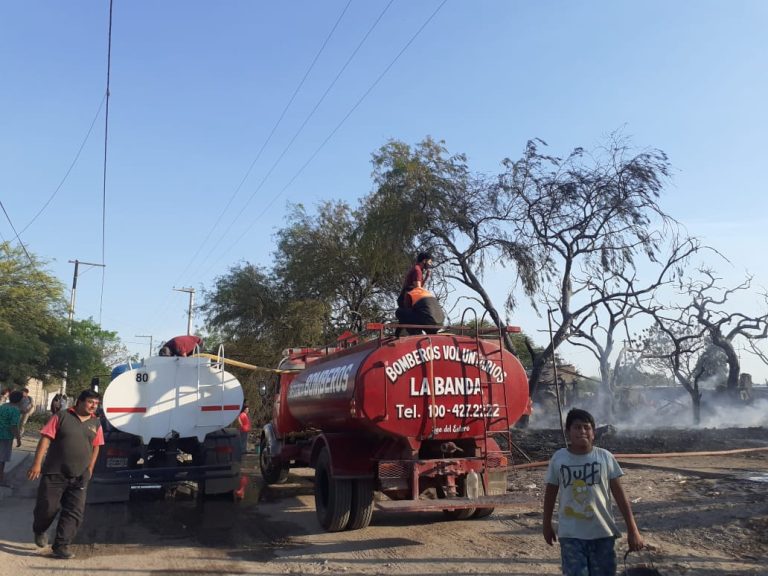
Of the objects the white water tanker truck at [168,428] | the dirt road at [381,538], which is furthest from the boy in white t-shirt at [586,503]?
the white water tanker truck at [168,428]

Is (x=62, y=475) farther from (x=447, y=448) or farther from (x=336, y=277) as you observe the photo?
(x=336, y=277)

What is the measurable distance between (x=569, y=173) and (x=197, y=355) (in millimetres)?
13529

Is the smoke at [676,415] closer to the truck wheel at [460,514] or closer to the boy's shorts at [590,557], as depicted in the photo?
the truck wheel at [460,514]

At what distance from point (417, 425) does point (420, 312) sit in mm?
1658

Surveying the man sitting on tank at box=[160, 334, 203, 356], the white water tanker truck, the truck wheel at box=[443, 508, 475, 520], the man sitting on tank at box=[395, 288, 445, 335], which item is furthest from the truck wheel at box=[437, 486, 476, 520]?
the man sitting on tank at box=[160, 334, 203, 356]

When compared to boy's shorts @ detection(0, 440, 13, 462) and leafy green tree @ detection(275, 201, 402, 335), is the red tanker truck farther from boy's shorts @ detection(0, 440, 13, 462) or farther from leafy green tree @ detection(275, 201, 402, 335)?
leafy green tree @ detection(275, 201, 402, 335)

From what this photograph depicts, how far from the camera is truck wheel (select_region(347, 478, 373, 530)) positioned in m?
8.29

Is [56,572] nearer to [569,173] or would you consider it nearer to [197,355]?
[197,355]

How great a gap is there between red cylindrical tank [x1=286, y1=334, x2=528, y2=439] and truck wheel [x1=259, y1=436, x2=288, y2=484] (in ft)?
12.9

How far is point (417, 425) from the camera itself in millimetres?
7844

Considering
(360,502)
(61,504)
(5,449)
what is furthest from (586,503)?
(5,449)

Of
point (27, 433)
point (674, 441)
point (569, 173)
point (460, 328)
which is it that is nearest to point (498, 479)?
point (460, 328)

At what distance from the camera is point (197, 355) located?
34.5 feet

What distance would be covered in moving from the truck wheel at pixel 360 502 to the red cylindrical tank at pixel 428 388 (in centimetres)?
69
